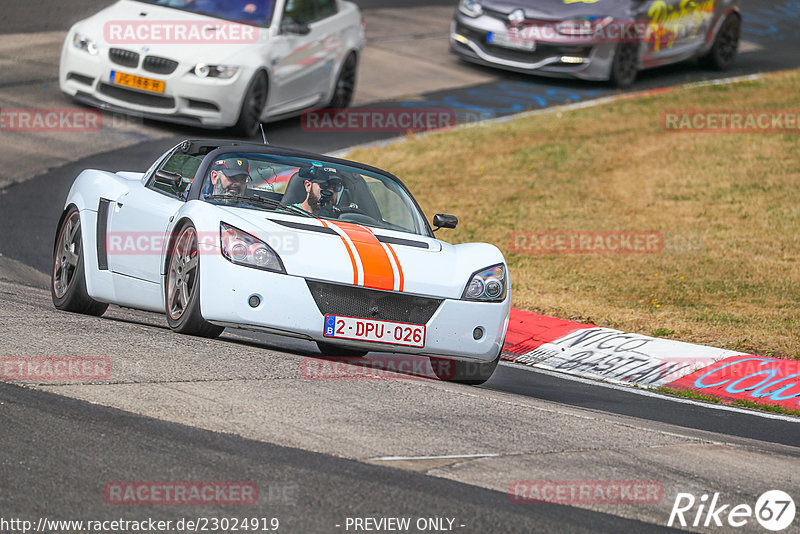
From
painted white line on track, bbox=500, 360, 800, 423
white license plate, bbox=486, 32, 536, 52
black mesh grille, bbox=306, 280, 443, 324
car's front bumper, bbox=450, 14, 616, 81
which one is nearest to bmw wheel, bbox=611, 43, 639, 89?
car's front bumper, bbox=450, 14, 616, 81

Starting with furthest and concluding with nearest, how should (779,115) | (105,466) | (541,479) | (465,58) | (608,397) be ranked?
(465,58)
(779,115)
(608,397)
(541,479)
(105,466)

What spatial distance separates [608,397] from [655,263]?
14.1ft

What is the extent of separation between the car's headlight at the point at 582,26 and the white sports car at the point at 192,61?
4823 mm

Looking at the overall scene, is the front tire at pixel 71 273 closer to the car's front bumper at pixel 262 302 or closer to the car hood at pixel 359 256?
the car hood at pixel 359 256

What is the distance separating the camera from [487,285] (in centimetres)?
807

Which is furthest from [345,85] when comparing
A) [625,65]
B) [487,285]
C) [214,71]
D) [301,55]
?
[487,285]

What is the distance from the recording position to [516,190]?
15.7 metres

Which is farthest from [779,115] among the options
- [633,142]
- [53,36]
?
[53,36]

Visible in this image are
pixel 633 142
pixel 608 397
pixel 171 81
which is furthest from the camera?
pixel 633 142

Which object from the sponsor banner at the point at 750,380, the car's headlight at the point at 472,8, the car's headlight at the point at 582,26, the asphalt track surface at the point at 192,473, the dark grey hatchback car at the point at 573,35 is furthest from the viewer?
the car's headlight at the point at 472,8

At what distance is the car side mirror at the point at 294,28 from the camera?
1650cm

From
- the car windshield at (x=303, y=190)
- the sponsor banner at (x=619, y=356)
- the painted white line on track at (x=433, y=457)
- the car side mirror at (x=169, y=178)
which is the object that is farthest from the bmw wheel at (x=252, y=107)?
the painted white line on track at (x=433, y=457)

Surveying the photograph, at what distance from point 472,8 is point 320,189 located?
12528 mm

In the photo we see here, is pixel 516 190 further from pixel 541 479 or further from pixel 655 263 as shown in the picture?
pixel 541 479
